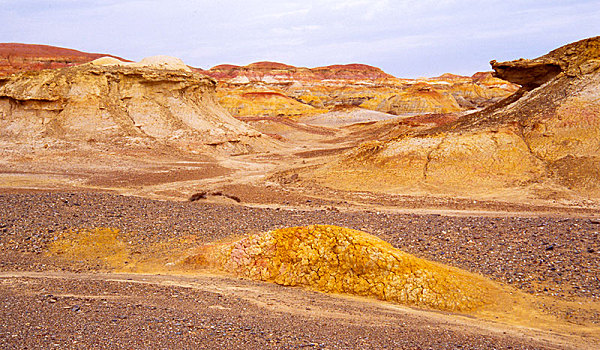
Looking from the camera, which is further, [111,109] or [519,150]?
[111,109]

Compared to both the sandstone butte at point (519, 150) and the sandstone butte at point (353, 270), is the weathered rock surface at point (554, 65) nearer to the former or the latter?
the sandstone butte at point (519, 150)

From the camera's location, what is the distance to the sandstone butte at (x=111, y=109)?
26.5 m

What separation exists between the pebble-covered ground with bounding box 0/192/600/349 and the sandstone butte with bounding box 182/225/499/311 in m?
1.12

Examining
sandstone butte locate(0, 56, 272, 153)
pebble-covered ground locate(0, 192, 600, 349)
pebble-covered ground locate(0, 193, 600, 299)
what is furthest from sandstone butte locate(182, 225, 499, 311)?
sandstone butte locate(0, 56, 272, 153)

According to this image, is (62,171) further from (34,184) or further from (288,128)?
(288,128)

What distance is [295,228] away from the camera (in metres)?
7.94

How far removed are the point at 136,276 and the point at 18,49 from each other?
75889 millimetres

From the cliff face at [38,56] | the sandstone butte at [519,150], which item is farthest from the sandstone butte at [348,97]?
the sandstone butte at [519,150]

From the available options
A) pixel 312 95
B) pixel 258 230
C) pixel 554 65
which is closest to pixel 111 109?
pixel 258 230

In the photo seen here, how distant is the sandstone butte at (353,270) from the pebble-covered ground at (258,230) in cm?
112

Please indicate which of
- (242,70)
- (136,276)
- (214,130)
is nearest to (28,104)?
(214,130)

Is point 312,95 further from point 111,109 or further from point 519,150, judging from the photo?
point 519,150

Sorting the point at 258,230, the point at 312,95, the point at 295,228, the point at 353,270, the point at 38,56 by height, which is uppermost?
the point at 38,56

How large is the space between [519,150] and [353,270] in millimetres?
12757
